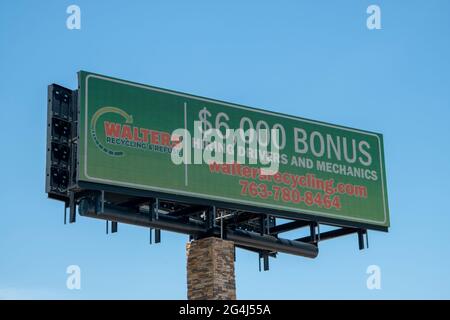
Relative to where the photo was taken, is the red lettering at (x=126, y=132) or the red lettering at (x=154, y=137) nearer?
the red lettering at (x=126, y=132)

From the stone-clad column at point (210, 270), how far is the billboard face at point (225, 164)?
144 centimetres

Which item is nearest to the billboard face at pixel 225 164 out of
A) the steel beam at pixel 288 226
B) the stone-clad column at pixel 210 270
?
the steel beam at pixel 288 226

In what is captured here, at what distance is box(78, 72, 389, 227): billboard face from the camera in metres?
30.6

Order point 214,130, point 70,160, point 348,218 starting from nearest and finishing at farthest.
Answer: point 70,160 → point 214,130 → point 348,218

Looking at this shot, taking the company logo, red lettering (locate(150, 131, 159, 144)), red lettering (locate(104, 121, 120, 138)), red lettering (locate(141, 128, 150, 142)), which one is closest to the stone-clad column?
the company logo

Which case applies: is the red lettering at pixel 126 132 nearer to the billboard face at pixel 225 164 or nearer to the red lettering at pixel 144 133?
the billboard face at pixel 225 164

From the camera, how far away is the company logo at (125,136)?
3048 centimetres

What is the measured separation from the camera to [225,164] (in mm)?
32750

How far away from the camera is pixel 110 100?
102ft

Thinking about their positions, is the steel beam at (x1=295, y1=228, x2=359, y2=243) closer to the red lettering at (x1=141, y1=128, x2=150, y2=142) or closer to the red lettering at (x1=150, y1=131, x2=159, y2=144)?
the red lettering at (x1=150, y1=131, x2=159, y2=144)

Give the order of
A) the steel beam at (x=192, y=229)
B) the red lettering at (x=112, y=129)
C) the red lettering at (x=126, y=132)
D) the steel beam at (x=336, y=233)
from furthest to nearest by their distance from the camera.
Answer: the steel beam at (x=336, y=233)
the red lettering at (x=126, y=132)
the red lettering at (x=112, y=129)
the steel beam at (x=192, y=229)

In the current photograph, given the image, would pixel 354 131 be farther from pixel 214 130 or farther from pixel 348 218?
pixel 214 130
